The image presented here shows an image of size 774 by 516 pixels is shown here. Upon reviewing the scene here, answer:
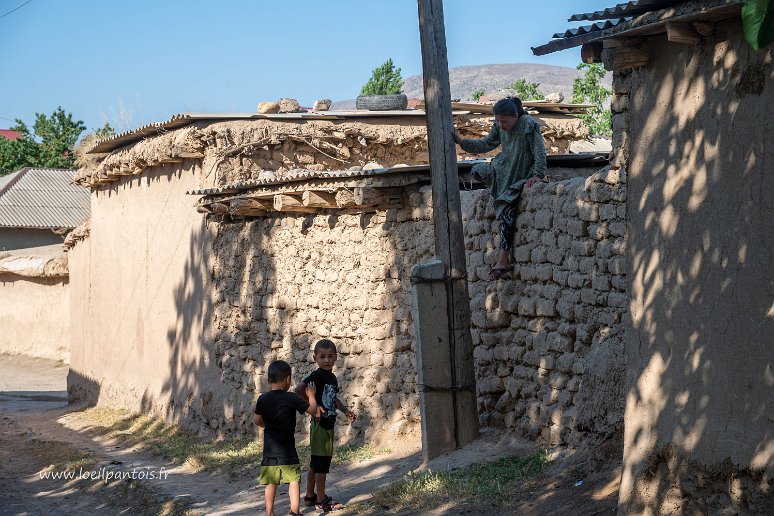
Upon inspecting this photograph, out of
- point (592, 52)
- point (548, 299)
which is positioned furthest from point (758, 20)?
point (548, 299)

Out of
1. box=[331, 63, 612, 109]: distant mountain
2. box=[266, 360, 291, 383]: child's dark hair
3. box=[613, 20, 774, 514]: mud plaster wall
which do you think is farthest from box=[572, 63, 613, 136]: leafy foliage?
box=[331, 63, 612, 109]: distant mountain

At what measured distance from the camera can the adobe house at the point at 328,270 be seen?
289 inches

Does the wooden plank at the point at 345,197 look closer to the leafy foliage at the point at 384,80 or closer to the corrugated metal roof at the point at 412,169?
the corrugated metal roof at the point at 412,169

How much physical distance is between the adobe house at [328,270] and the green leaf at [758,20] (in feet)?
11.8

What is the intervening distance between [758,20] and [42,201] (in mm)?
34720

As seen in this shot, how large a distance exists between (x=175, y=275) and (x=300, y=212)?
11.9 feet

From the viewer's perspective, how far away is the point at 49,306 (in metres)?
25.8

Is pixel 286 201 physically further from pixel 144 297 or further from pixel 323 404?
pixel 144 297

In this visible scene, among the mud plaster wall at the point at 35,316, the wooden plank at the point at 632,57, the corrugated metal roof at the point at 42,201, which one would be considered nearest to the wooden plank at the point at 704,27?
the wooden plank at the point at 632,57

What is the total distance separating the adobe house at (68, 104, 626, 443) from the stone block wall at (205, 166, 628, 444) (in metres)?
0.02

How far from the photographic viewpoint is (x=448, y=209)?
8.05 m

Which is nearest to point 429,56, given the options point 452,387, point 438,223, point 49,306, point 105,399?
point 438,223

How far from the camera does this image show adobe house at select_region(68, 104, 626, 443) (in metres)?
7.35

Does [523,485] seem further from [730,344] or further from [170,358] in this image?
[170,358]
